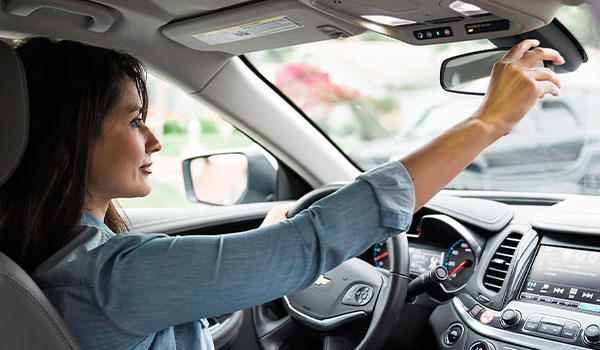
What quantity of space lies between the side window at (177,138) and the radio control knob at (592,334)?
1270 millimetres

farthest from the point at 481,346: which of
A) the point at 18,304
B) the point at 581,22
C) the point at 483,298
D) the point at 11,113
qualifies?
the point at 11,113

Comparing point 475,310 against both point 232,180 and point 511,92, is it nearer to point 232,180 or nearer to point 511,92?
point 511,92

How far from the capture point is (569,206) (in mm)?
2156

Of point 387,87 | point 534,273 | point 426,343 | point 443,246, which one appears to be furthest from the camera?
point 387,87

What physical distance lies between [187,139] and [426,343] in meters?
3.30

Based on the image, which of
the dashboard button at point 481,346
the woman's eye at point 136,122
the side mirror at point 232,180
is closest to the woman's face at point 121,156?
the woman's eye at point 136,122

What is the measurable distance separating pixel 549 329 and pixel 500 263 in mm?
357

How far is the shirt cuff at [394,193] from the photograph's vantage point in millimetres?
1095

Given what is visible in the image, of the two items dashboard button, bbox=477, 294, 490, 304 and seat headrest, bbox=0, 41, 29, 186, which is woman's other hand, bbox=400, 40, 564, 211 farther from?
dashboard button, bbox=477, 294, 490, 304

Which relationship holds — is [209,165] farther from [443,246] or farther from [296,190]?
[443,246]

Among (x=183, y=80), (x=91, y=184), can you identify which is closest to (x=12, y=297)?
(x=91, y=184)

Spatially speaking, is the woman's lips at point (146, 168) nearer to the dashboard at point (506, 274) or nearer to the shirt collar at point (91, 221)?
the shirt collar at point (91, 221)

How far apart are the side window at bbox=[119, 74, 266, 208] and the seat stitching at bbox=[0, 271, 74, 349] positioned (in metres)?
0.42

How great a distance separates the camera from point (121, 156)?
1353mm
